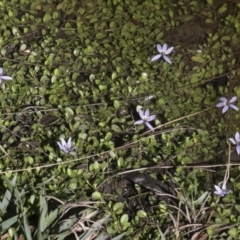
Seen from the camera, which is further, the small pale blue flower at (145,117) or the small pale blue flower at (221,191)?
the small pale blue flower at (145,117)

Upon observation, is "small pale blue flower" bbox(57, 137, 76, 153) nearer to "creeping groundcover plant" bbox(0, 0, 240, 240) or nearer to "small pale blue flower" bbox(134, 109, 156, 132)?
"creeping groundcover plant" bbox(0, 0, 240, 240)

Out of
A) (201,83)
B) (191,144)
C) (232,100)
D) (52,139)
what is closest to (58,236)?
(52,139)

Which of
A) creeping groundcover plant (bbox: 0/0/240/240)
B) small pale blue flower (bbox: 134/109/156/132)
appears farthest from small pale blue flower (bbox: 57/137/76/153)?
small pale blue flower (bbox: 134/109/156/132)

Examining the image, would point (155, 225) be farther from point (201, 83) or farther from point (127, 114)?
point (201, 83)

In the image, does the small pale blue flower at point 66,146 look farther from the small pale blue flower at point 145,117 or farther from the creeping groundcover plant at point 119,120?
the small pale blue flower at point 145,117

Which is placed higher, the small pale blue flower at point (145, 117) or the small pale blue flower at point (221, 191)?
the small pale blue flower at point (145, 117)

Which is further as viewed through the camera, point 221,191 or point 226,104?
point 226,104

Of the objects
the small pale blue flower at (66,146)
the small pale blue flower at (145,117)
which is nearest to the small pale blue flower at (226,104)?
the small pale blue flower at (145,117)

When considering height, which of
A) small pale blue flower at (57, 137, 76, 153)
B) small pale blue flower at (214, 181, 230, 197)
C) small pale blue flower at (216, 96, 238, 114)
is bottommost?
small pale blue flower at (214, 181, 230, 197)

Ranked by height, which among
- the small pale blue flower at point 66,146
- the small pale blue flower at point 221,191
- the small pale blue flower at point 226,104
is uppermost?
the small pale blue flower at point 226,104

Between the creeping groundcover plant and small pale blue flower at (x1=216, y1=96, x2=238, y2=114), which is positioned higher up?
small pale blue flower at (x1=216, y1=96, x2=238, y2=114)

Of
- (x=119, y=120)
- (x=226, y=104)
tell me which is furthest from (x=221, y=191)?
(x=119, y=120)

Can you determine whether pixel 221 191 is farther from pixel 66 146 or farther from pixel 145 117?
pixel 66 146
